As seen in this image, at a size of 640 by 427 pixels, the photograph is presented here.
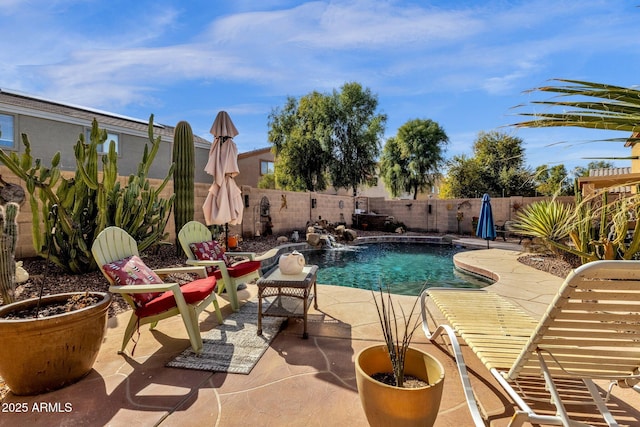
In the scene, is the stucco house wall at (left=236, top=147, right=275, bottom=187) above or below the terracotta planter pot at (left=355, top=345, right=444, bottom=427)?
above

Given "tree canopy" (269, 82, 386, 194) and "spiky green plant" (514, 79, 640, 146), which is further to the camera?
"tree canopy" (269, 82, 386, 194)

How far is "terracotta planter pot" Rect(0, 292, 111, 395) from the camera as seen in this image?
6.14ft

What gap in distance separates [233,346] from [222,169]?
3540 millimetres

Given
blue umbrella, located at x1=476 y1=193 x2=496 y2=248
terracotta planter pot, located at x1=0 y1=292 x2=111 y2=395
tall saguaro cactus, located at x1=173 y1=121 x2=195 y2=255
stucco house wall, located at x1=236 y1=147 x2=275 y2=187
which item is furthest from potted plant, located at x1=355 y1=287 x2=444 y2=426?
stucco house wall, located at x1=236 y1=147 x2=275 y2=187

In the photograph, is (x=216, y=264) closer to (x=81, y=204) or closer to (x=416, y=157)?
(x=81, y=204)

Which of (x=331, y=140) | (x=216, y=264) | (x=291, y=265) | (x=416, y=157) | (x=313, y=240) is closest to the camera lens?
(x=291, y=265)

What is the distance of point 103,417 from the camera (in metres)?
1.75

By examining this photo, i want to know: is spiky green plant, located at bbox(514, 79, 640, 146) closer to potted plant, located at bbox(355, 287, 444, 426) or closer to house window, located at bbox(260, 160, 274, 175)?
potted plant, located at bbox(355, 287, 444, 426)

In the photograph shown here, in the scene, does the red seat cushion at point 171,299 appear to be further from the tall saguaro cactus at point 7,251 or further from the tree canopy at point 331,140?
the tree canopy at point 331,140

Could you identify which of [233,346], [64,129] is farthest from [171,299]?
[64,129]

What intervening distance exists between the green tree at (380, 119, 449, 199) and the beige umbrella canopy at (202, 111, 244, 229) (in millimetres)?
16966

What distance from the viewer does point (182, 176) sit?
20.7ft

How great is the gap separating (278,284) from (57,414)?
5.71 ft

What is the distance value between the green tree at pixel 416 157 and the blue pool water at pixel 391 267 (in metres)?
10.4
